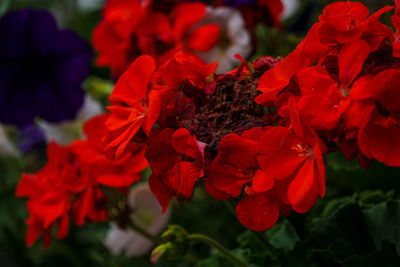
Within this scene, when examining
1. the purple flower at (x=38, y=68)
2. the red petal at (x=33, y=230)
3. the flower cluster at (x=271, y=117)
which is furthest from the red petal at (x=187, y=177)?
the purple flower at (x=38, y=68)

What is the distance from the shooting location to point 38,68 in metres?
0.60

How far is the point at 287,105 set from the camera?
24cm

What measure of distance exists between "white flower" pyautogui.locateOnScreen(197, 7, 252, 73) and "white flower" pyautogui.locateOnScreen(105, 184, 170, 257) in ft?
0.52

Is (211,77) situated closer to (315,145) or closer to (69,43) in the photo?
(315,145)

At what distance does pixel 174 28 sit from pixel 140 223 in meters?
0.21

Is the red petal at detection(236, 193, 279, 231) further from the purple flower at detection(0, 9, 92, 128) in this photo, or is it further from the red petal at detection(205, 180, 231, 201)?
the purple flower at detection(0, 9, 92, 128)

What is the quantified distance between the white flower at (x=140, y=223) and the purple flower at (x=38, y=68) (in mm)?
164

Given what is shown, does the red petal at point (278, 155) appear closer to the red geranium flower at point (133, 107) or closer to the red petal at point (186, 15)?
the red geranium flower at point (133, 107)

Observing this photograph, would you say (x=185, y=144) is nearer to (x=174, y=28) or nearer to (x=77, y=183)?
(x=77, y=183)

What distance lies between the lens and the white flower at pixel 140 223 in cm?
47

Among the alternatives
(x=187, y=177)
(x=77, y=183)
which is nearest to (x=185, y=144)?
Result: (x=187, y=177)

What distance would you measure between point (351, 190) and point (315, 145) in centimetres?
25

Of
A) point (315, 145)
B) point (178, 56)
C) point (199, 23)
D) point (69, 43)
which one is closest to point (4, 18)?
point (69, 43)

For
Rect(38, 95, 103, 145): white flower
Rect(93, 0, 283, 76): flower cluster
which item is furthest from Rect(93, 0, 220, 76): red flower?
Rect(38, 95, 103, 145): white flower
